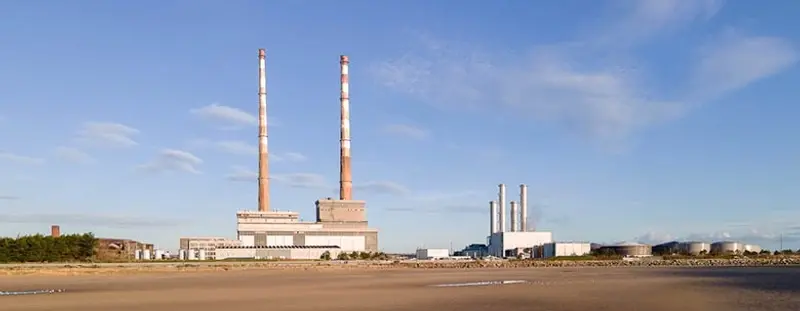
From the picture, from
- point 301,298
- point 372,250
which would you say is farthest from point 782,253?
point 301,298

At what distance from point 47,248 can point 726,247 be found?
408 feet

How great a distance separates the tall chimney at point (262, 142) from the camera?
123975mm

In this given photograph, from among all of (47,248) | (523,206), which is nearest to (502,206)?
(523,206)

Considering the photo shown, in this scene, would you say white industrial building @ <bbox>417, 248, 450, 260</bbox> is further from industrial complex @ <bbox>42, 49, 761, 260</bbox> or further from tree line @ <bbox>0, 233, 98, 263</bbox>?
tree line @ <bbox>0, 233, 98, 263</bbox>

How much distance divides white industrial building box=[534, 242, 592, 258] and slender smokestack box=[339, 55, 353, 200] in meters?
40.7

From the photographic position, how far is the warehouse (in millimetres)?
123625

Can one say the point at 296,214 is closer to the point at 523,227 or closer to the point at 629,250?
the point at 523,227

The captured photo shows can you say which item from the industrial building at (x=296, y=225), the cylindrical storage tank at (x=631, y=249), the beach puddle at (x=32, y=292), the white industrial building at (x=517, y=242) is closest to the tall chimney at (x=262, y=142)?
the industrial building at (x=296, y=225)

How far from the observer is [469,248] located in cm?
17662

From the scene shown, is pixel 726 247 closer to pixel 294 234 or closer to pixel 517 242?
pixel 517 242

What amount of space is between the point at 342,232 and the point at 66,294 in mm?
93249

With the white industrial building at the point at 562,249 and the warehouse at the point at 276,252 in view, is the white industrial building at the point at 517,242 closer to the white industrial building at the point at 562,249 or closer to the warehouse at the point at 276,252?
the white industrial building at the point at 562,249

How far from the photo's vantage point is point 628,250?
455ft

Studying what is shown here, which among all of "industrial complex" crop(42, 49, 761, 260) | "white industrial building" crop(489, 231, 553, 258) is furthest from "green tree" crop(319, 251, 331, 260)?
"white industrial building" crop(489, 231, 553, 258)
